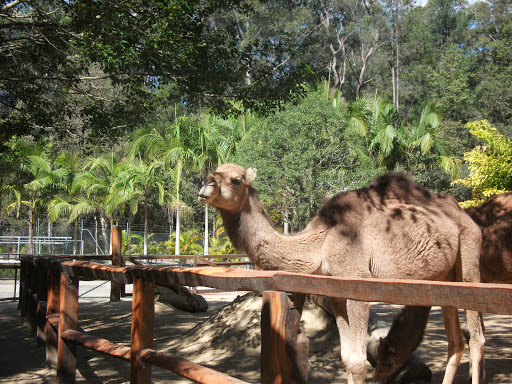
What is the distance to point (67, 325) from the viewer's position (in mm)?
5426

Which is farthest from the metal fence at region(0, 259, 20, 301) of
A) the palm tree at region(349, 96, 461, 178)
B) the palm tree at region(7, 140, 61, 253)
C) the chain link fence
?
the palm tree at region(349, 96, 461, 178)

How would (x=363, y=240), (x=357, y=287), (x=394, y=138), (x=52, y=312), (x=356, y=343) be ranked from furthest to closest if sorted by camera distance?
(x=394, y=138) < (x=52, y=312) < (x=363, y=240) < (x=356, y=343) < (x=357, y=287)

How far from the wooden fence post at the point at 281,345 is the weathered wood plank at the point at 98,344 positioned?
1.79m

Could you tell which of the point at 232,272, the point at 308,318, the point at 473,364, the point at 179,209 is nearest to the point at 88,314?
Result: the point at 308,318

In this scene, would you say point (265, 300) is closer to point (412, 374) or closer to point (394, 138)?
point (412, 374)

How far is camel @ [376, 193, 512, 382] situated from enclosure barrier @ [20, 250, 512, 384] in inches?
99.7

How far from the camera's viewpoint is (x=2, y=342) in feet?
27.9

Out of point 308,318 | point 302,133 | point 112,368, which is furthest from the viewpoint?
point 302,133

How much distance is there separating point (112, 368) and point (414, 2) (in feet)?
162

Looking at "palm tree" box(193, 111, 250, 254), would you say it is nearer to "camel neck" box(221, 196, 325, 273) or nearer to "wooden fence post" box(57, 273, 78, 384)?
"camel neck" box(221, 196, 325, 273)

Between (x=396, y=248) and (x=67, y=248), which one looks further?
(x=67, y=248)

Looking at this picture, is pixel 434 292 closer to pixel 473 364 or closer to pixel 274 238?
pixel 274 238

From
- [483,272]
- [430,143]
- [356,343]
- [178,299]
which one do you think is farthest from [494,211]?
[430,143]

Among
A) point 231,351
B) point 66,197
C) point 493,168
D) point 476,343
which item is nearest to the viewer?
point 476,343
